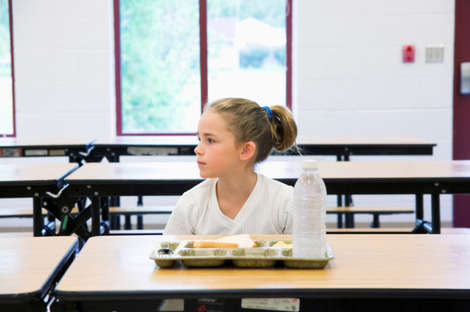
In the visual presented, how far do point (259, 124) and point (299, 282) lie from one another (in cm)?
77

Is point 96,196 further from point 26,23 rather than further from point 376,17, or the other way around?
point 376,17

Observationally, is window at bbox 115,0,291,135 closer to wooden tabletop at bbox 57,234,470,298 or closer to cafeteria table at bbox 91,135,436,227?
cafeteria table at bbox 91,135,436,227

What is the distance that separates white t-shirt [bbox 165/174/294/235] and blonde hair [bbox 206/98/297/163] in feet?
0.49

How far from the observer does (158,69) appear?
548 centimetres

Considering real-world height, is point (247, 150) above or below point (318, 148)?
above

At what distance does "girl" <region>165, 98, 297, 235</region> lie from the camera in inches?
68.6

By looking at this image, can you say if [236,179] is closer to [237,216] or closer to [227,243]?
[237,216]

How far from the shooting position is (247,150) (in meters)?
1.81

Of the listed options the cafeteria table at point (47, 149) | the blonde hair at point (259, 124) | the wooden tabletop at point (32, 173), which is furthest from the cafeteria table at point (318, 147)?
the blonde hair at point (259, 124)

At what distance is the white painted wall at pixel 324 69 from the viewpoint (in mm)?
5203

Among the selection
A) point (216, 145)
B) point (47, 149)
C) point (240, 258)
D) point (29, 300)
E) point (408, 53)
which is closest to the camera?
point (29, 300)

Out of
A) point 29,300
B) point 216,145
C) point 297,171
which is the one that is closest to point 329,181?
point 297,171

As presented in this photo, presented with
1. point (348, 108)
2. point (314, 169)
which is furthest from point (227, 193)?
point (348, 108)

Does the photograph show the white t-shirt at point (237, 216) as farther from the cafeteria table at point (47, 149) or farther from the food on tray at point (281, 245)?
the cafeteria table at point (47, 149)
